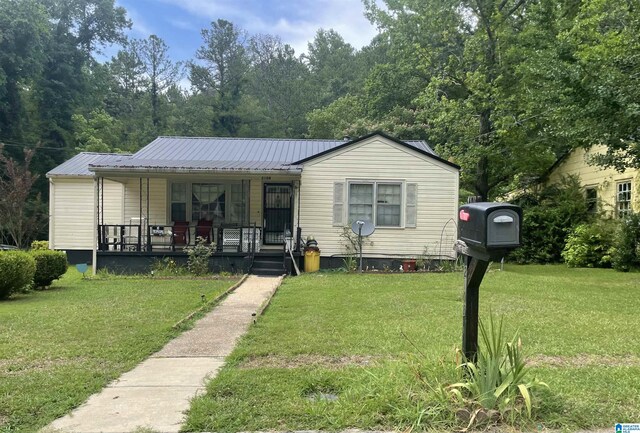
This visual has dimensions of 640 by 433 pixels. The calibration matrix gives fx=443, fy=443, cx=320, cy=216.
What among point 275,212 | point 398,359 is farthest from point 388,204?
point 398,359

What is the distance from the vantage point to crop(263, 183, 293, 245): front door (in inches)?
580

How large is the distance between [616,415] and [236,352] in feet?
11.5

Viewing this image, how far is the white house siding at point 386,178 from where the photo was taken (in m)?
13.3

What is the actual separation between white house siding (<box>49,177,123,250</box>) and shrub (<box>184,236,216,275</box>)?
5986mm

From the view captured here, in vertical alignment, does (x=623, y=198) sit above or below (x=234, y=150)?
below

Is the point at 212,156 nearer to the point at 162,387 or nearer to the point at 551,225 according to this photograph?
the point at 162,387

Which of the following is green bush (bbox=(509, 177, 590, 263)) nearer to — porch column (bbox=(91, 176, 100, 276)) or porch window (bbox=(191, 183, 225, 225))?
porch window (bbox=(191, 183, 225, 225))

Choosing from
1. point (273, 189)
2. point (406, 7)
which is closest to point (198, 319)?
point (273, 189)

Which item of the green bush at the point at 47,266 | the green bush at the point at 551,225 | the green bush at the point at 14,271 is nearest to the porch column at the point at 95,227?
the green bush at the point at 47,266

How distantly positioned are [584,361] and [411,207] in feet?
29.4

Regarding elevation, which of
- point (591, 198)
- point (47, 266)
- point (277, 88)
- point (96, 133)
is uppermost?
point (277, 88)

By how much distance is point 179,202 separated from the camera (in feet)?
48.5

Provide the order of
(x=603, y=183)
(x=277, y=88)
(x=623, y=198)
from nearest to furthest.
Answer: (x=623, y=198) < (x=603, y=183) < (x=277, y=88)

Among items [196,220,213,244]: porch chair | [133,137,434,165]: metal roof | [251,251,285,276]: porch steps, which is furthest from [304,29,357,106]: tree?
[251,251,285,276]: porch steps
